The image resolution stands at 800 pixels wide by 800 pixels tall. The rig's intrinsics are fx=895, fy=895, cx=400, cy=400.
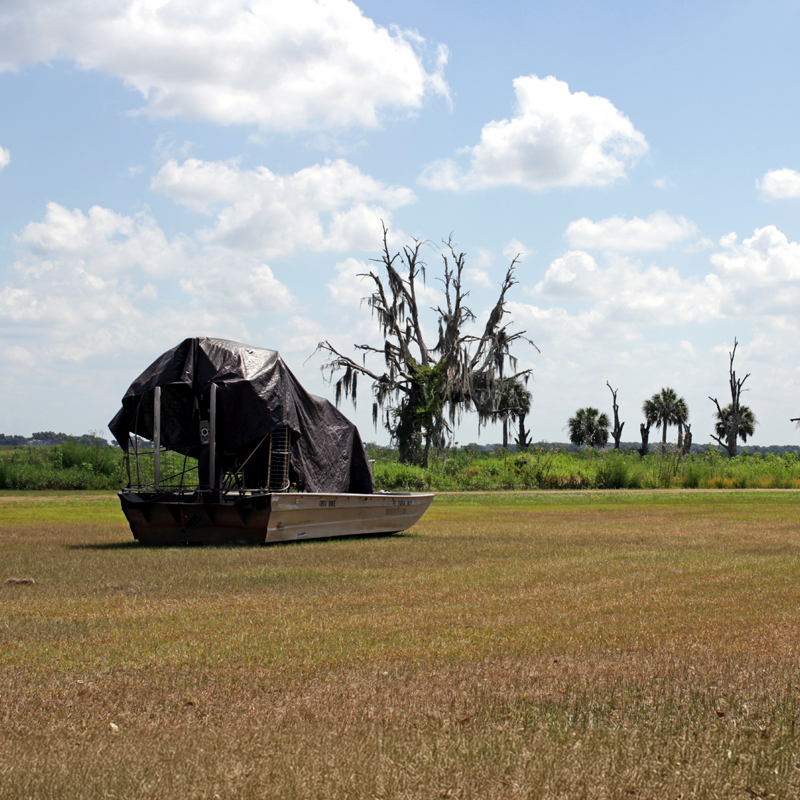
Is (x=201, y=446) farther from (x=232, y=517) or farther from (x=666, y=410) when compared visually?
(x=666, y=410)

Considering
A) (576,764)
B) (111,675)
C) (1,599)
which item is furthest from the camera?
(1,599)

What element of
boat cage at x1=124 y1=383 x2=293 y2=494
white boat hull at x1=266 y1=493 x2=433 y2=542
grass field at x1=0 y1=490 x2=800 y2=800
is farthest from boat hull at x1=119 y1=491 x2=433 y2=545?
grass field at x1=0 y1=490 x2=800 y2=800

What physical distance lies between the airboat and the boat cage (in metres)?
0.02

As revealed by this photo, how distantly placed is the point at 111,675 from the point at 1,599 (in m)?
3.42

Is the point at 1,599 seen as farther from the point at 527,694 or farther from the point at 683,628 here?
the point at 683,628

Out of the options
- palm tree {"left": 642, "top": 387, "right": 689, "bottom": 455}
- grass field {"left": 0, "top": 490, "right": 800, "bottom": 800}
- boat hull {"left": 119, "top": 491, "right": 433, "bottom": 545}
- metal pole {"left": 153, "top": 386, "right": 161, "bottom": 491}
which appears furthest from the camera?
palm tree {"left": 642, "top": 387, "right": 689, "bottom": 455}

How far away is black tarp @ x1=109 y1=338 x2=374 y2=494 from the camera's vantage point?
14.3 m

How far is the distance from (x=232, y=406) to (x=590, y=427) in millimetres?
74222

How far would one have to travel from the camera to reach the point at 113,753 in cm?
388

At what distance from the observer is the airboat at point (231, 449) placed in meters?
14.0

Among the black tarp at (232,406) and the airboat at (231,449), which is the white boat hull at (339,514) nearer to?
the airboat at (231,449)

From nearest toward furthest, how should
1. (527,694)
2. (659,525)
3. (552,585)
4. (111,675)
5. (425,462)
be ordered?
(527,694) < (111,675) < (552,585) < (659,525) < (425,462)

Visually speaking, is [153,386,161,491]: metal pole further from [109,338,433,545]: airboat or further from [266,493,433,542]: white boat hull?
[266,493,433,542]: white boat hull

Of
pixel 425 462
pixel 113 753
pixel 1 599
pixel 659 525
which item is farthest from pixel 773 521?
pixel 425 462
